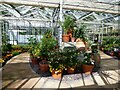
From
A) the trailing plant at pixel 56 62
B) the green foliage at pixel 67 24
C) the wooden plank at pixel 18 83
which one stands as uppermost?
the green foliage at pixel 67 24

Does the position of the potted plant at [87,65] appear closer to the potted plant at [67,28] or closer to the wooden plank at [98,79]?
the wooden plank at [98,79]

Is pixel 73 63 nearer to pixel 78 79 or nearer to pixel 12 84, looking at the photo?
pixel 78 79

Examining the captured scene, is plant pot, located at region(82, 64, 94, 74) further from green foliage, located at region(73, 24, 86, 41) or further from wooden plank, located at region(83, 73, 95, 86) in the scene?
green foliage, located at region(73, 24, 86, 41)

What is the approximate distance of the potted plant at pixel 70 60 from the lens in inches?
160

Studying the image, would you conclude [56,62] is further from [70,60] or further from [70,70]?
[70,70]

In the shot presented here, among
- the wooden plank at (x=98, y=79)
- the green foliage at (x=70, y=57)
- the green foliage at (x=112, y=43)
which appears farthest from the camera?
the green foliage at (x=112, y=43)

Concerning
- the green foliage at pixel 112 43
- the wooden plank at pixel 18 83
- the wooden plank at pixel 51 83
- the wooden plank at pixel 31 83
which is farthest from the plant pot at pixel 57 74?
the green foliage at pixel 112 43

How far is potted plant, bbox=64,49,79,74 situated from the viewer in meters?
4.07

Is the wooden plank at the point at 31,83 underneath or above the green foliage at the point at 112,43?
underneath

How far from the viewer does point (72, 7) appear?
15.6 feet

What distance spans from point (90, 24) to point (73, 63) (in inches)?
362

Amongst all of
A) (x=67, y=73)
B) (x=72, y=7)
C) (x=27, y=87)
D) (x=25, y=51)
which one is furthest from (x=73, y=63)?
(x=25, y=51)

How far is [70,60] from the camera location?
407cm

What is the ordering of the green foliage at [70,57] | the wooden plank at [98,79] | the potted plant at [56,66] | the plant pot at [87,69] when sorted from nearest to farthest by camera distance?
the wooden plank at [98,79], the potted plant at [56,66], the green foliage at [70,57], the plant pot at [87,69]
